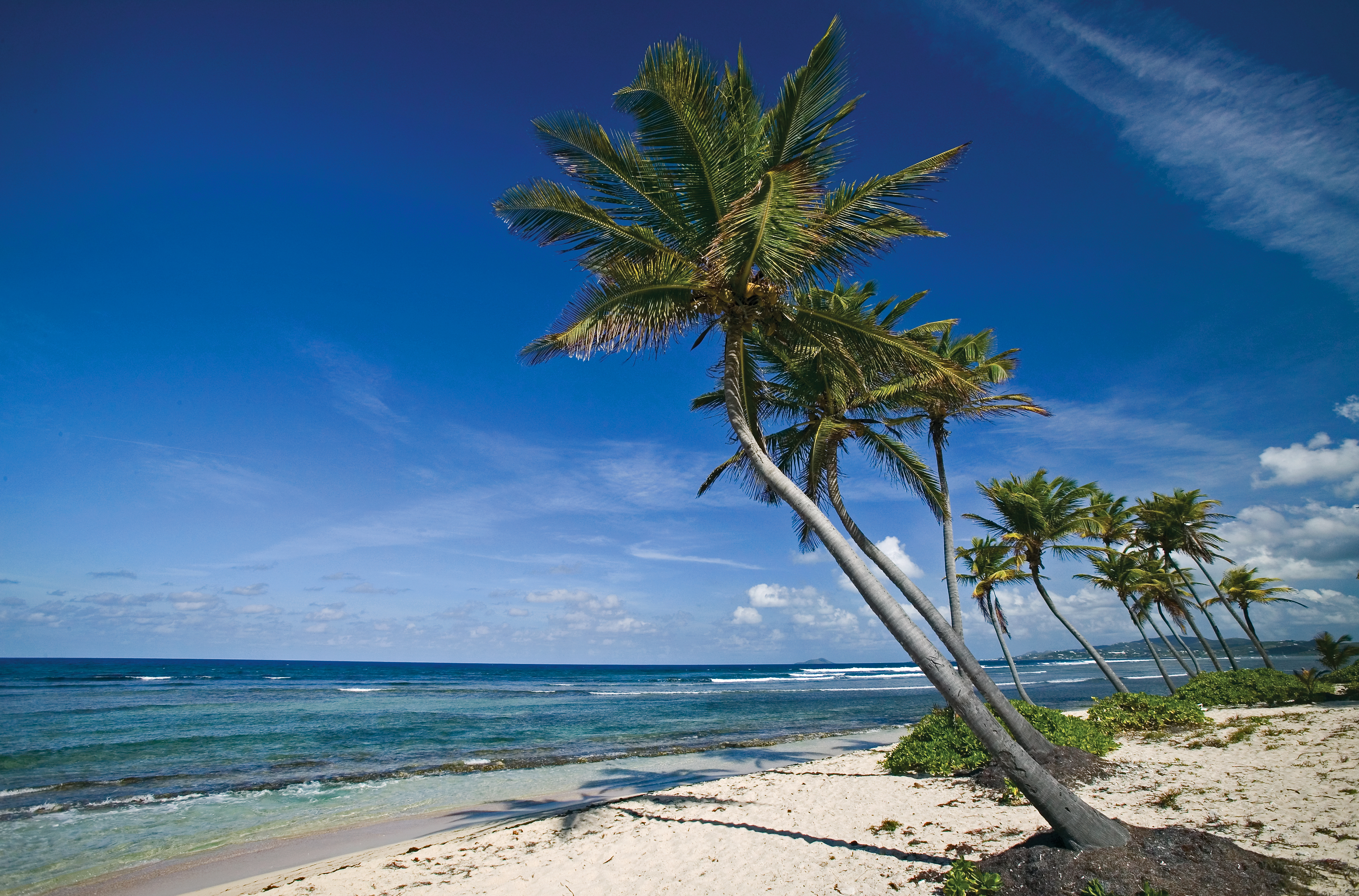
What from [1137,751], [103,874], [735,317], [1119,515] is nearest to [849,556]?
[735,317]

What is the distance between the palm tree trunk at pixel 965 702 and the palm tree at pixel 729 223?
26 millimetres

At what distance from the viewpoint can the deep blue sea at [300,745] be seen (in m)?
10.1

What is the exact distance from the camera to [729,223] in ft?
19.1

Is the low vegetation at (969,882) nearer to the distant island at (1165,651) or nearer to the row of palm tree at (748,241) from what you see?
the row of palm tree at (748,241)

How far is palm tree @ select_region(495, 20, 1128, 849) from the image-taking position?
235 inches

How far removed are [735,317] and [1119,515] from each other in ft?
70.7

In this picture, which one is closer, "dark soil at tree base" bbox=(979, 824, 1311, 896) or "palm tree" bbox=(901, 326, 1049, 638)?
"dark soil at tree base" bbox=(979, 824, 1311, 896)

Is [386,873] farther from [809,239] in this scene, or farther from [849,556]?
[809,239]

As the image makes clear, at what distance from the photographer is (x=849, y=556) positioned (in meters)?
5.76

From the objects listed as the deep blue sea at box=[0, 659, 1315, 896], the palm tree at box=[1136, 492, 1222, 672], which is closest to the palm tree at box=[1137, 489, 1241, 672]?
the palm tree at box=[1136, 492, 1222, 672]

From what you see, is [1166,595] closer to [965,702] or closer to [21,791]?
[965,702]

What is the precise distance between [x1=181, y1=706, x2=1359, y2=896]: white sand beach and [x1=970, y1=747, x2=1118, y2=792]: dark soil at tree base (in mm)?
201

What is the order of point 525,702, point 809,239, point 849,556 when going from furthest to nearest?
1. point 525,702
2. point 809,239
3. point 849,556

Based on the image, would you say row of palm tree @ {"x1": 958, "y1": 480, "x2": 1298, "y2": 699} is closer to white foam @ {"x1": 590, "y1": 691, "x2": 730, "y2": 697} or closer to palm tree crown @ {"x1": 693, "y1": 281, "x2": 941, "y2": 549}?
palm tree crown @ {"x1": 693, "y1": 281, "x2": 941, "y2": 549}
